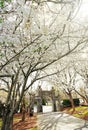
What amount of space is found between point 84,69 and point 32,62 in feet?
66.7

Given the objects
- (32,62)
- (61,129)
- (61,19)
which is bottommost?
(61,129)

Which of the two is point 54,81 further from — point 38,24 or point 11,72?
point 38,24

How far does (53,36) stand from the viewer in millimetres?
7910

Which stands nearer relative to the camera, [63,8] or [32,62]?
[63,8]

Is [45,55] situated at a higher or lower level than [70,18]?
lower

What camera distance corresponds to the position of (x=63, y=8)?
8461 millimetres

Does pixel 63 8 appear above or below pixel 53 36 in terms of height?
above

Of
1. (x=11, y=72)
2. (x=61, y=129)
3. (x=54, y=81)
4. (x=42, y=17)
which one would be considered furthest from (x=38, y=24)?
(x=54, y=81)

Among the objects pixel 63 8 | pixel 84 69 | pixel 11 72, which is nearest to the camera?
pixel 63 8

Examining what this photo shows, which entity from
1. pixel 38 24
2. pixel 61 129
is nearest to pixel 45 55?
pixel 38 24

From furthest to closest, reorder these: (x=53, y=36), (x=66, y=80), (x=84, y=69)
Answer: (x=66, y=80), (x=84, y=69), (x=53, y=36)

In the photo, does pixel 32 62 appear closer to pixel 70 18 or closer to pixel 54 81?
pixel 70 18

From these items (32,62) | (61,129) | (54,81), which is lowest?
(61,129)

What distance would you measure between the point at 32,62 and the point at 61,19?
202 cm
